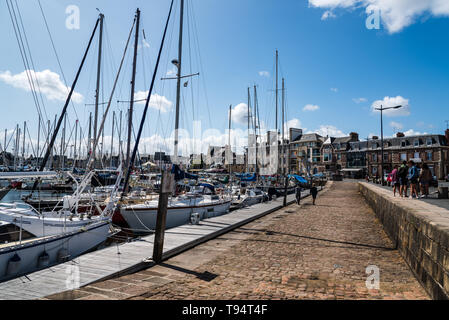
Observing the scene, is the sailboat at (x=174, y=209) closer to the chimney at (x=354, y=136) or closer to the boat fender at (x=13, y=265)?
the boat fender at (x=13, y=265)

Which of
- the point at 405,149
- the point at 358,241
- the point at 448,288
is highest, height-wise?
the point at 405,149

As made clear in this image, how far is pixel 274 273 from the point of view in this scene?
22.2 ft

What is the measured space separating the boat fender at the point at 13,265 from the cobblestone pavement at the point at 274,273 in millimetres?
4183

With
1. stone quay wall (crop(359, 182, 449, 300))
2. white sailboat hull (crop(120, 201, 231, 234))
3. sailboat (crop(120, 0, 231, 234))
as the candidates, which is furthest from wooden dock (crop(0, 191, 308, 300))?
stone quay wall (crop(359, 182, 449, 300))

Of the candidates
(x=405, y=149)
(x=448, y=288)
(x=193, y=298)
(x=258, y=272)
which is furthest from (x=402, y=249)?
(x=405, y=149)

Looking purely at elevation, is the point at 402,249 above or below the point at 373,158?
below

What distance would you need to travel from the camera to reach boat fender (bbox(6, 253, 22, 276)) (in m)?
8.03

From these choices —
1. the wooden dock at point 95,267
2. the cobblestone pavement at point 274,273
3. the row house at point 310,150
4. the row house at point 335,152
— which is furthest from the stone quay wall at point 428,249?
the row house at point 335,152

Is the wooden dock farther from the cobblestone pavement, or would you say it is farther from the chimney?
the chimney

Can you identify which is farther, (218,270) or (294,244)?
(294,244)

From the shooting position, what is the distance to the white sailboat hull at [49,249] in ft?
26.5
